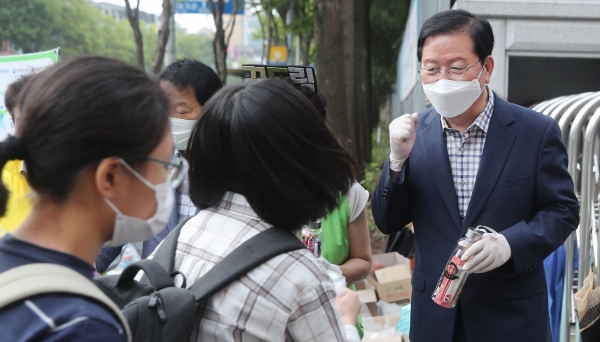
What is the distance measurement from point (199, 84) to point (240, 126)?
1665 millimetres

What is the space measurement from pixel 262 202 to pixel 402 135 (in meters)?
1.03

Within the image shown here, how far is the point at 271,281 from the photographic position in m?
1.38

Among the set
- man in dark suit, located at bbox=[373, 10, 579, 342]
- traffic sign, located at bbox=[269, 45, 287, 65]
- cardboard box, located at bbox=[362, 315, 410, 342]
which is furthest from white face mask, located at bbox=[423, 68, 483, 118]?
traffic sign, located at bbox=[269, 45, 287, 65]

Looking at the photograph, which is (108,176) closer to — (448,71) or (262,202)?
(262,202)

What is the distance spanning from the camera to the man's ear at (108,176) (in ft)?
3.92

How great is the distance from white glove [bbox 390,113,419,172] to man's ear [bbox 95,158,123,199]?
1402 mm

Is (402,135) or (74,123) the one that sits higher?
(74,123)

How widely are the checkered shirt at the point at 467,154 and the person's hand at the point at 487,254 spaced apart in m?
0.29

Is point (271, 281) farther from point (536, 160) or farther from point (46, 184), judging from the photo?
point (536, 160)

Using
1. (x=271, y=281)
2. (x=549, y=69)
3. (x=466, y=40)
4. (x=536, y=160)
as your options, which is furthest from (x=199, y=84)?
(x=549, y=69)

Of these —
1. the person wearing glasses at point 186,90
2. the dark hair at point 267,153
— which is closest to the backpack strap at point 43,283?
the dark hair at point 267,153

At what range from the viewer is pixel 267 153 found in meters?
1.50

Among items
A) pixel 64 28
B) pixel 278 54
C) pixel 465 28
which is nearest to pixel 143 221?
pixel 465 28

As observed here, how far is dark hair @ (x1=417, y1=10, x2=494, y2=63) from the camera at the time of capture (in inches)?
103
